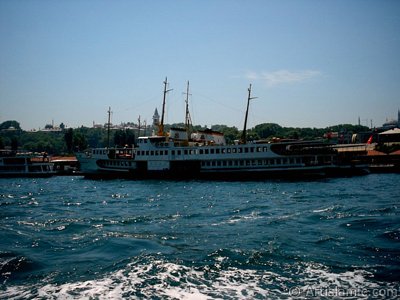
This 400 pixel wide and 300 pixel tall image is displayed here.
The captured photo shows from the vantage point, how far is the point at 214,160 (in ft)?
152

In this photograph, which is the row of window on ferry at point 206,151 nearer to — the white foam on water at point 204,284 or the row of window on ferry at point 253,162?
the row of window on ferry at point 253,162

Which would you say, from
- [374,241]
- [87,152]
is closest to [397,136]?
[87,152]

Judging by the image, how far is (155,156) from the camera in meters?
48.9

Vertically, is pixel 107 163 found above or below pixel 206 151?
below

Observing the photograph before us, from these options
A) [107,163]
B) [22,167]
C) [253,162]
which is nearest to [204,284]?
[253,162]

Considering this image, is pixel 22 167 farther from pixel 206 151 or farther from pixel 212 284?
pixel 212 284

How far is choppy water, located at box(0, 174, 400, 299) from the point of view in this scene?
967 centimetres

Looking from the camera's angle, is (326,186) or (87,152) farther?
(87,152)

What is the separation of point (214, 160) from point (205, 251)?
3362 cm

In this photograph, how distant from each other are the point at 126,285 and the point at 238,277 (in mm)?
3377

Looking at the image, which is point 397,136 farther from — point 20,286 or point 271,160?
point 20,286

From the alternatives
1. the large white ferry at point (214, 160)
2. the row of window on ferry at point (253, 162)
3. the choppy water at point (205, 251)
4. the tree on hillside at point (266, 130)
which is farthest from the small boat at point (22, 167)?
the tree on hillside at point (266, 130)

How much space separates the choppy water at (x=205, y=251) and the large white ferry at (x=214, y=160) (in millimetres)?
19417

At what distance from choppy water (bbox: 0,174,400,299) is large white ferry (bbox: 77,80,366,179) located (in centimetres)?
1942
